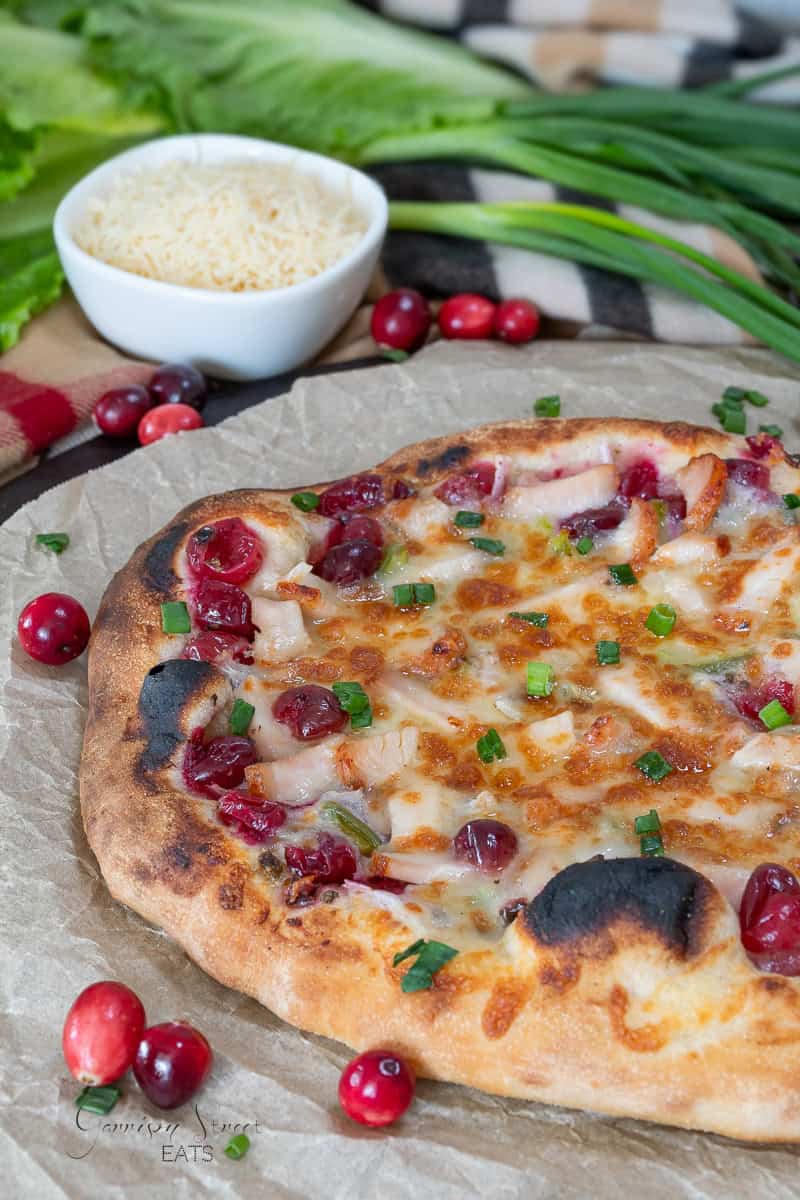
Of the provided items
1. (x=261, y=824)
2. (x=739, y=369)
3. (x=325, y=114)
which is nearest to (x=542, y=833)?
(x=261, y=824)

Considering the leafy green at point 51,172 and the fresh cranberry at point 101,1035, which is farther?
the leafy green at point 51,172

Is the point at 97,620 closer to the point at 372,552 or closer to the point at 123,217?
the point at 372,552

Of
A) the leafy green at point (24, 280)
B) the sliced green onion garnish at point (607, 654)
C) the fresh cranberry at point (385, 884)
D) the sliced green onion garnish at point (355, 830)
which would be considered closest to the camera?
the fresh cranberry at point (385, 884)

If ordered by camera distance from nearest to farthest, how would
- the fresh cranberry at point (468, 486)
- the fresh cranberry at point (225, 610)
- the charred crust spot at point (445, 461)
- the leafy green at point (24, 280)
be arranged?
the fresh cranberry at point (225, 610) < the fresh cranberry at point (468, 486) < the charred crust spot at point (445, 461) < the leafy green at point (24, 280)

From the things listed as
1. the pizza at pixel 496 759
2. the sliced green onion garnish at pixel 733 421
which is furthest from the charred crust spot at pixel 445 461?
the sliced green onion garnish at pixel 733 421

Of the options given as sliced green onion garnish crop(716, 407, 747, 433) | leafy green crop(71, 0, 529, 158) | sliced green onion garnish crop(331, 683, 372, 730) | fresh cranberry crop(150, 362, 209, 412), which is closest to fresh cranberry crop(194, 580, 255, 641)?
sliced green onion garnish crop(331, 683, 372, 730)

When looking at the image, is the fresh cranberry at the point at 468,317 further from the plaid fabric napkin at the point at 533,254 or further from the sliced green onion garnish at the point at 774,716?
the sliced green onion garnish at the point at 774,716
